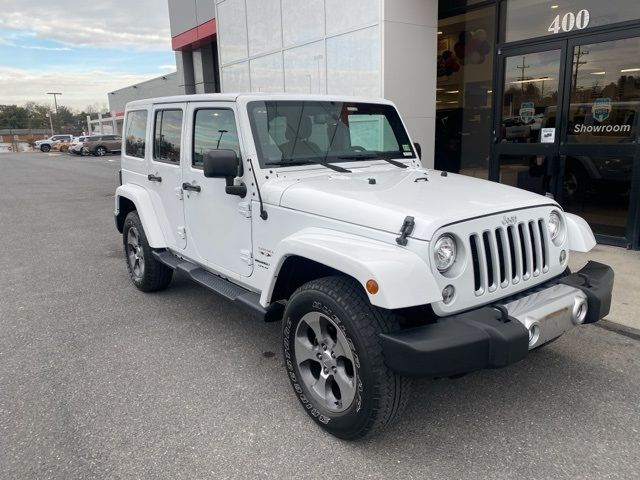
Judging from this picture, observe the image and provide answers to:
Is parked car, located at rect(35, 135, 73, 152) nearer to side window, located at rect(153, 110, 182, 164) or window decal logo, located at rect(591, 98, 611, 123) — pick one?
side window, located at rect(153, 110, 182, 164)

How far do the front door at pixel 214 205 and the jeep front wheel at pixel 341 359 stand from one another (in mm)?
845

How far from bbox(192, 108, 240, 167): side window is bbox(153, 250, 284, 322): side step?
90 centimetres

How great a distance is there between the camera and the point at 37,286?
5875mm

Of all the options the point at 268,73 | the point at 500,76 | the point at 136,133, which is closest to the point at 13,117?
the point at 268,73

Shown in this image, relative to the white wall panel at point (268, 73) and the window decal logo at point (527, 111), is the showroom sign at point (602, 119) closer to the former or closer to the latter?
the window decal logo at point (527, 111)

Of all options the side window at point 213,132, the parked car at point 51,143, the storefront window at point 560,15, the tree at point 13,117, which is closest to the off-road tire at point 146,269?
the side window at point 213,132

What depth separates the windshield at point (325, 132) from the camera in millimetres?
3662

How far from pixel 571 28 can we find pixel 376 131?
4.36 m

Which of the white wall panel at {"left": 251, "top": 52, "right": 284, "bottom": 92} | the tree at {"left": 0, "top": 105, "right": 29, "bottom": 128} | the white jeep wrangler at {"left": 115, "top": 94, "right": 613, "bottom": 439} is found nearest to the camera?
the white jeep wrangler at {"left": 115, "top": 94, "right": 613, "bottom": 439}

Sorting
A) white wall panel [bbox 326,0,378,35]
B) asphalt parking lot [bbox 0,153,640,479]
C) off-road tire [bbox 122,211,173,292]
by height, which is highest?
white wall panel [bbox 326,0,378,35]

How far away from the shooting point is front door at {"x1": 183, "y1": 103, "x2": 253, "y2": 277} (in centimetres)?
372

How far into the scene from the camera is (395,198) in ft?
9.87

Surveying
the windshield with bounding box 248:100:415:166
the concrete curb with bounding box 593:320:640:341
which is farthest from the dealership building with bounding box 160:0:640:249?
the windshield with bounding box 248:100:415:166

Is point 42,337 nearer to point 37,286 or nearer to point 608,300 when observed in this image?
point 37,286
